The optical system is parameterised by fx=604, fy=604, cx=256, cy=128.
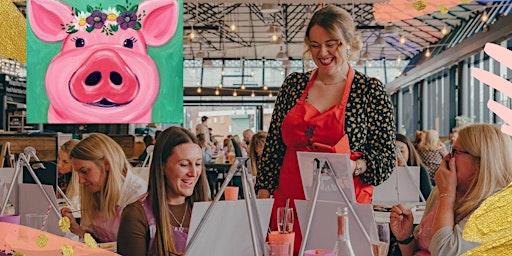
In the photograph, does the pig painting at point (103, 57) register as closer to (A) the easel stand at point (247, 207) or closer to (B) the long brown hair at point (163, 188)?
(A) the easel stand at point (247, 207)

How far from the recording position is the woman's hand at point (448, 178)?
2176 mm

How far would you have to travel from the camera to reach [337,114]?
2080 mm

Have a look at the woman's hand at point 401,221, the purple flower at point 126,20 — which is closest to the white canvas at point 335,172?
the woman's hand at point 401,221

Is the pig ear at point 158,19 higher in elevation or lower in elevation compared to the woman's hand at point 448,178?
higher

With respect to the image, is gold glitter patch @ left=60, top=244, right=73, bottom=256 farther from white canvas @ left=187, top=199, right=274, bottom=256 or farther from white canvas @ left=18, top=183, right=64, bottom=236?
white canvas @ left=18, top=183, right=64, bottom=236

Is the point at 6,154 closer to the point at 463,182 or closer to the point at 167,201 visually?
the point at 167,201

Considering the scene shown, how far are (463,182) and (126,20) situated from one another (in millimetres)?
1699

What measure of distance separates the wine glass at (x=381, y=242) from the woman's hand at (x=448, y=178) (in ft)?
2.41

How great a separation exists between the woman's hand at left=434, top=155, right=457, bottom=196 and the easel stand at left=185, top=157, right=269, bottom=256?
1.02 m

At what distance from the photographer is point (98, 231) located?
312 cm

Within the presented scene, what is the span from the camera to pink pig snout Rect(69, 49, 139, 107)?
1.08m

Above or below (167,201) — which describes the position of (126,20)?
above

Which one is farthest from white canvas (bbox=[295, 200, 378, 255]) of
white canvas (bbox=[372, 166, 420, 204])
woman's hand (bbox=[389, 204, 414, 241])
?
white canvas (bbox=[372, 166, 420, 204])

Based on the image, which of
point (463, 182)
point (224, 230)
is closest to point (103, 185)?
point (463, 182)
